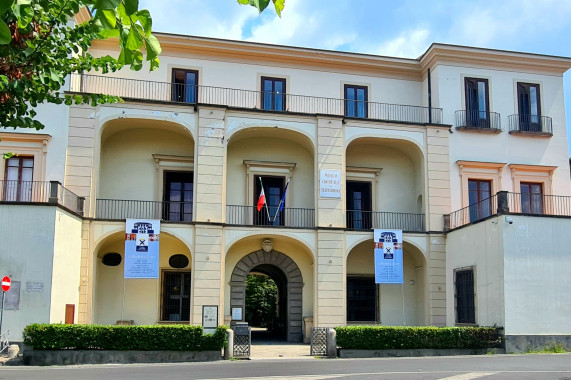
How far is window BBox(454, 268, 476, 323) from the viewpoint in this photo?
22.6 meters

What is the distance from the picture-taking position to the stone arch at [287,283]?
24906 millimetres

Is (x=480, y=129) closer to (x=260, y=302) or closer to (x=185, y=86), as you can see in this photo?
(x=185, y=86)

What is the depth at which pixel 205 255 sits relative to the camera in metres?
23.2

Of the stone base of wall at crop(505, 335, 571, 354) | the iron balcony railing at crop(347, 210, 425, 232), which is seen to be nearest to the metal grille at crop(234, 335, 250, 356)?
the stone base of wall at crop(505, 335, 571, 354)

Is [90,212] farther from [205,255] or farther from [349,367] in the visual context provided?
[349,367]

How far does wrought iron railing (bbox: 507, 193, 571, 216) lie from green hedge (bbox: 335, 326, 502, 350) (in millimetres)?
7607

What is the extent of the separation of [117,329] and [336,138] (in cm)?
1168

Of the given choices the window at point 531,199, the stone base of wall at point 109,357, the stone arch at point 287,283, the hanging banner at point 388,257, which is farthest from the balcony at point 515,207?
the stone base of wall at point 109,357

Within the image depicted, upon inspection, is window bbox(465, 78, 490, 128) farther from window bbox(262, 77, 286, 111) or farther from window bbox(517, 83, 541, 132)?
window bbox(262, 77, 286, 111)

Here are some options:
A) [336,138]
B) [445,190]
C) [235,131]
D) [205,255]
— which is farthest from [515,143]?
[205,255]

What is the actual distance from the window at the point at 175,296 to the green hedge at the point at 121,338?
6.20 metres

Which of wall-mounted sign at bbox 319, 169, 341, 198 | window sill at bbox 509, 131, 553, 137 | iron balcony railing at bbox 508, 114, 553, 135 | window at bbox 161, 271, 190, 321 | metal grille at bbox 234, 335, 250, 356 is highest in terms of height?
iron balcony railing at bbox 508, 114, 553, 135

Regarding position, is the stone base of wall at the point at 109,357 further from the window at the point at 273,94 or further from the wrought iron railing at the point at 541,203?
the wrought iron railing at the point at 541,203

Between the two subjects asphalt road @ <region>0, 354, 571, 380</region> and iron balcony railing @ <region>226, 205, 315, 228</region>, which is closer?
asphalt road @ <region>0, 354, 571, 380</region>
